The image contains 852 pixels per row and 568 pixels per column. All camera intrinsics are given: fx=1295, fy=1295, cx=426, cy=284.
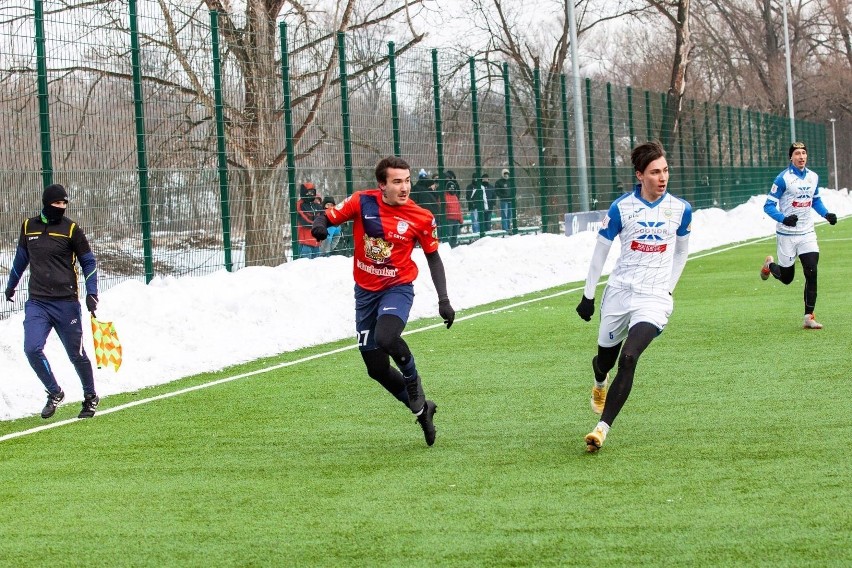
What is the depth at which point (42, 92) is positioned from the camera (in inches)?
561

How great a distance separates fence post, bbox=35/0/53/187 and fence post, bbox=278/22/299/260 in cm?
506

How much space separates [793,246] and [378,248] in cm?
736

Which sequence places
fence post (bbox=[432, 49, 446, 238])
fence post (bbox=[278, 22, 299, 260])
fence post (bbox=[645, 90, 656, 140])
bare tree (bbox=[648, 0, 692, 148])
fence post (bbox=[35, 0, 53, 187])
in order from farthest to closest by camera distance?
bare tree (bbox=[648, 0, 692, 148])
fence post (bbox=[645, 90, 656, 140])
fence post (bbox=[432, 49, 446, 238])
fence post (bbox=[278, 22, 299, 260])
fence post (bbox=[35, 0, 53, 187])

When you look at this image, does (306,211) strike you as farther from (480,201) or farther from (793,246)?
(793,246)

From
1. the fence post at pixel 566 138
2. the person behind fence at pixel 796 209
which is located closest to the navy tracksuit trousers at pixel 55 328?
the person behind fence at pixel 796 209

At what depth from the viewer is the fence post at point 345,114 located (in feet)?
67.5

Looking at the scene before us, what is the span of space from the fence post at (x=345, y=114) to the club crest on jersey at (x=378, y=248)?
11.9 meters

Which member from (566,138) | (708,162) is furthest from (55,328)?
(708,162)

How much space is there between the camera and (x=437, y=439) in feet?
28.5

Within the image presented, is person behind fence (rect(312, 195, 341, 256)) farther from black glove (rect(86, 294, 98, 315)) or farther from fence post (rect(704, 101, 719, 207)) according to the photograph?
fence post (rect(704, 101, 719, 207))

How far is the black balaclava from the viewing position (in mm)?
10289

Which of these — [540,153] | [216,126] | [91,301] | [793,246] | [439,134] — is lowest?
[91,301]

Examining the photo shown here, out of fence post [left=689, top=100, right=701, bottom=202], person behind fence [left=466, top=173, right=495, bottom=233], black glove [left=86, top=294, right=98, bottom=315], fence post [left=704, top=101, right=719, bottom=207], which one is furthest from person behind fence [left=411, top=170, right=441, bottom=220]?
fence post [left=704, top=101, right=719, bottom=207]

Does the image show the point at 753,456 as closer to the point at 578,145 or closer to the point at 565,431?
the point at 565,431
